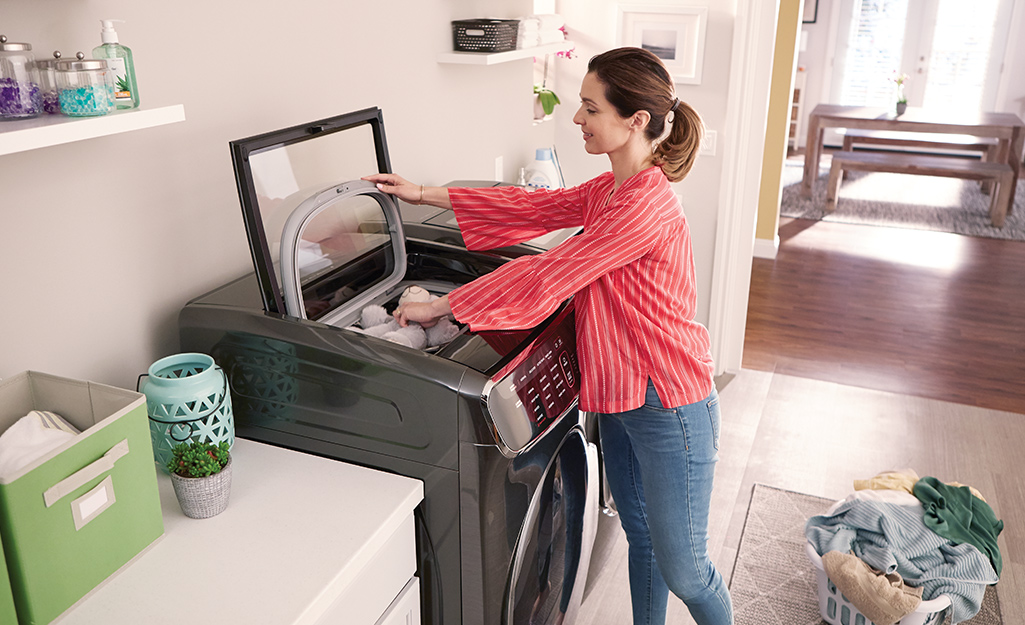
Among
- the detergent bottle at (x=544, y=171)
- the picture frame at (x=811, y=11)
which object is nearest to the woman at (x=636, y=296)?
the detergent bottle at (x=544, y=171)

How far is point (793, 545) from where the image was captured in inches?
89.0

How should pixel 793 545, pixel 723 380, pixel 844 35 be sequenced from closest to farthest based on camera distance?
pixel 793 545
pixel 723 380
pixel 844 35

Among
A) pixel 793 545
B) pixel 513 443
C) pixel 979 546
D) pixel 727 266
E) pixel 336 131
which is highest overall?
pixel 336 131

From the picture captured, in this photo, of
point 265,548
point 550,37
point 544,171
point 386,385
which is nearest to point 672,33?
point 550,37

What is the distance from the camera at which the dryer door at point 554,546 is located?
1.34 meters

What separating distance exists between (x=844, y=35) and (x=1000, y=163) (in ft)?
8.35

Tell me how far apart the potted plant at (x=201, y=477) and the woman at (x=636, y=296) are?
0.37 meters

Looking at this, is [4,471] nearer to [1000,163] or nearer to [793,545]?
[793,545]

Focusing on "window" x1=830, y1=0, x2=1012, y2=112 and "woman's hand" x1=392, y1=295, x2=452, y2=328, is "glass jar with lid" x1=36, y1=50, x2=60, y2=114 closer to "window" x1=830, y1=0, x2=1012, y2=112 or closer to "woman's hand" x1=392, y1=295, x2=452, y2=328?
"woman's hand" x1=392, y1=295, x2=452, y2=328

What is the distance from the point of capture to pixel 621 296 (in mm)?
1337

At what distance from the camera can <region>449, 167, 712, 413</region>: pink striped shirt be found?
1251 millimetres

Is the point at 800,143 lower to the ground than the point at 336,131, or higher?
lower

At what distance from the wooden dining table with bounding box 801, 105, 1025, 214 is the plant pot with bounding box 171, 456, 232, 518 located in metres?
6.08

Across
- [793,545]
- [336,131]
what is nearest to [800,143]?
[793,545]
